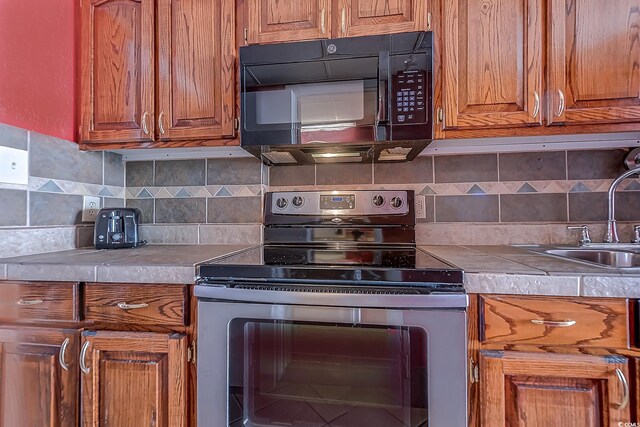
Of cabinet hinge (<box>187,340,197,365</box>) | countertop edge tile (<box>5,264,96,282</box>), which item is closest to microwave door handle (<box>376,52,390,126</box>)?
cabinet hinge (<box>187,340,197,365</box>)

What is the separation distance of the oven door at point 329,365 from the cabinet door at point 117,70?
3.16ft

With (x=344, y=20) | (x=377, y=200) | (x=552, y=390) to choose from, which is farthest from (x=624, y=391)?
(x=344, y=20)

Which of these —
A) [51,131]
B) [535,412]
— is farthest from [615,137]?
[51,131]

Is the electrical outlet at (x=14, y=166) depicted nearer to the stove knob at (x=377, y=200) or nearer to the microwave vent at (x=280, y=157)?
the microwave vent at (x=280, y=157)

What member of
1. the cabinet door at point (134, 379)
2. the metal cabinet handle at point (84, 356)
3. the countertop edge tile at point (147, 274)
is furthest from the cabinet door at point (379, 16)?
the metal cabinet handle at point (84, 356)

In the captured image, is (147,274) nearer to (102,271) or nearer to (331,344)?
(102,271)

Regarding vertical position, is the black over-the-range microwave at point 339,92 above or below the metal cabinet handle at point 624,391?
above

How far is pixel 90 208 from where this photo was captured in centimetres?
144

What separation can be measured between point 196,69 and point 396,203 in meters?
1.05

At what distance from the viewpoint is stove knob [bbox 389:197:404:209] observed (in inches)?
56.1

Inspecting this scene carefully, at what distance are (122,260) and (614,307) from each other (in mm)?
1450

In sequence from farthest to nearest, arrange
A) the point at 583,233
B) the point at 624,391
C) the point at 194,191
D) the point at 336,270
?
the point at 194,191
the point at 583,233
the point at 336,270
the point at 624,391

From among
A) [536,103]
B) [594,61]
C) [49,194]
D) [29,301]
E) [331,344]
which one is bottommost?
[331,344]

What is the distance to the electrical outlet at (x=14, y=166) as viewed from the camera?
1103mm
